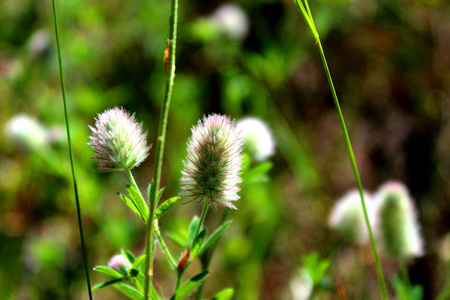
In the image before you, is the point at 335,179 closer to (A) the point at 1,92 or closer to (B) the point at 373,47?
(B) the point at 373,47

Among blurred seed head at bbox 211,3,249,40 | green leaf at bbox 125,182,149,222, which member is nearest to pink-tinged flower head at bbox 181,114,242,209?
green leaf at bbox 125,182,149,222

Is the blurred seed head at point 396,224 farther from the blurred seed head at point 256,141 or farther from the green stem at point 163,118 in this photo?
the green stem at point 163,118

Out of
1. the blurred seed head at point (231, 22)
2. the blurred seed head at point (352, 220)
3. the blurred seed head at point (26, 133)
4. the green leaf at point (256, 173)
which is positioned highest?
the blurred seed head at point (231, 22)

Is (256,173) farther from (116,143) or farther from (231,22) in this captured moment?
(231,22)

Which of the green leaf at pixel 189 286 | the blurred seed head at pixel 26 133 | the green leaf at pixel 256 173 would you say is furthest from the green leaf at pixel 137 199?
the blurred seed head at pixel 26 133

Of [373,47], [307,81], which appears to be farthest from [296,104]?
[373,47]
